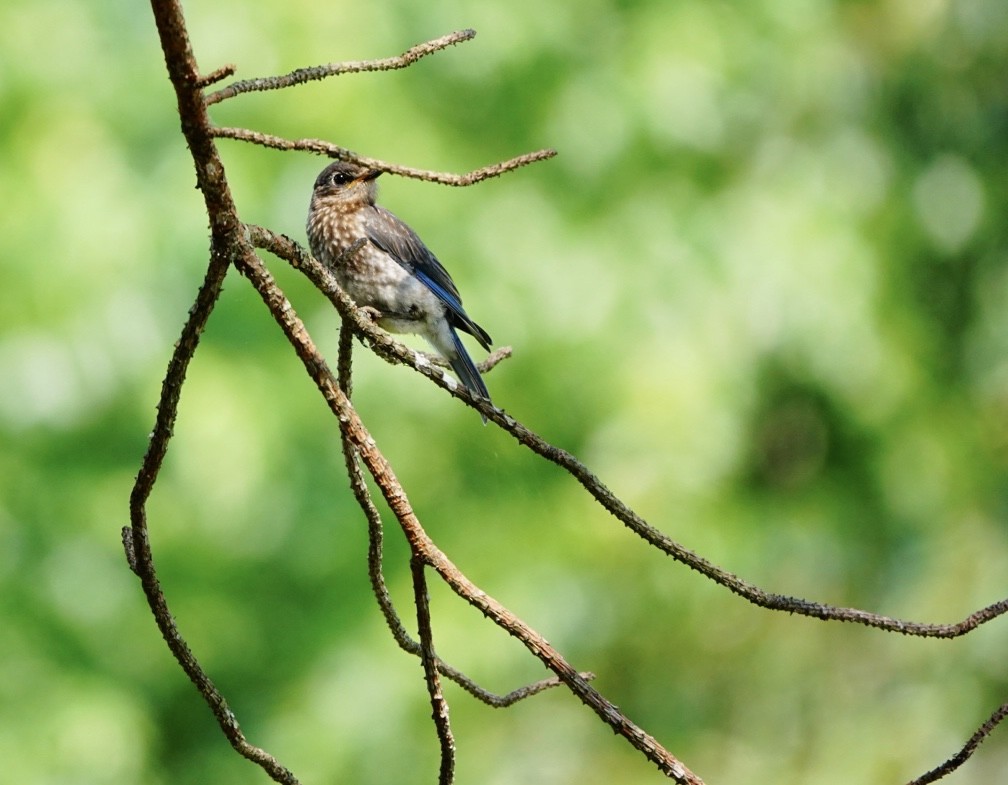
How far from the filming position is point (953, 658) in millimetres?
5867

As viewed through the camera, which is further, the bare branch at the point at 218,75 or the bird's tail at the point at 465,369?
the bird's tail at the point at 465,369

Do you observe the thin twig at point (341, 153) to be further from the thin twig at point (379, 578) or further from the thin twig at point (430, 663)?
the thin twig at point (430, 663)

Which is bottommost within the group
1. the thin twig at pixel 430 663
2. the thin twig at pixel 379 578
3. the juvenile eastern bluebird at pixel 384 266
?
the thin twig at pixel 430 663

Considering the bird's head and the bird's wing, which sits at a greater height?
the bird's head

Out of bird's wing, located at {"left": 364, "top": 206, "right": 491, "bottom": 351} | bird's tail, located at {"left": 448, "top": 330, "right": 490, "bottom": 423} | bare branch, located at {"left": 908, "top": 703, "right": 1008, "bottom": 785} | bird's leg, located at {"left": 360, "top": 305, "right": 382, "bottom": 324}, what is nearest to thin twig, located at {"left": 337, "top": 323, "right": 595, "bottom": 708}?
bare branch, located at {"left": 908, "top": 703, "right": 1008, "bottom": 785}

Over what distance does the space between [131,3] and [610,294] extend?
222 centimetres

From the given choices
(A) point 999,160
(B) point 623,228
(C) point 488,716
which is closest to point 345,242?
(B) point 623,228

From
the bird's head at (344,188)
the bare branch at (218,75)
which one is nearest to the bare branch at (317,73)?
the bare branch at (218,75)

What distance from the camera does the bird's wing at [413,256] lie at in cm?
449

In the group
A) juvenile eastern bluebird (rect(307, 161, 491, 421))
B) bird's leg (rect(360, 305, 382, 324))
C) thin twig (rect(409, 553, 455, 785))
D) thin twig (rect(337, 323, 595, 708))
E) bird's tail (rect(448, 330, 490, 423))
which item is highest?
A: juvenile eastern bluebird (rect(307, 161, 491, 421))

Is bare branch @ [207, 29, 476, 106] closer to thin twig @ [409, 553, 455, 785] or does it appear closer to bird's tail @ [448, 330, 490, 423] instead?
thin twig @ [409, 553, 455, 785]

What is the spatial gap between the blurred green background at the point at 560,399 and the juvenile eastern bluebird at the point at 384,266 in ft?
1.93

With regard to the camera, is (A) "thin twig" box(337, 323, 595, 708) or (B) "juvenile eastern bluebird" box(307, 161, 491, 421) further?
(B) "juvenile eastern bluebird" box(307, 161, 491, 421)

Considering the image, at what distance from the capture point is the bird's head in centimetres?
464
